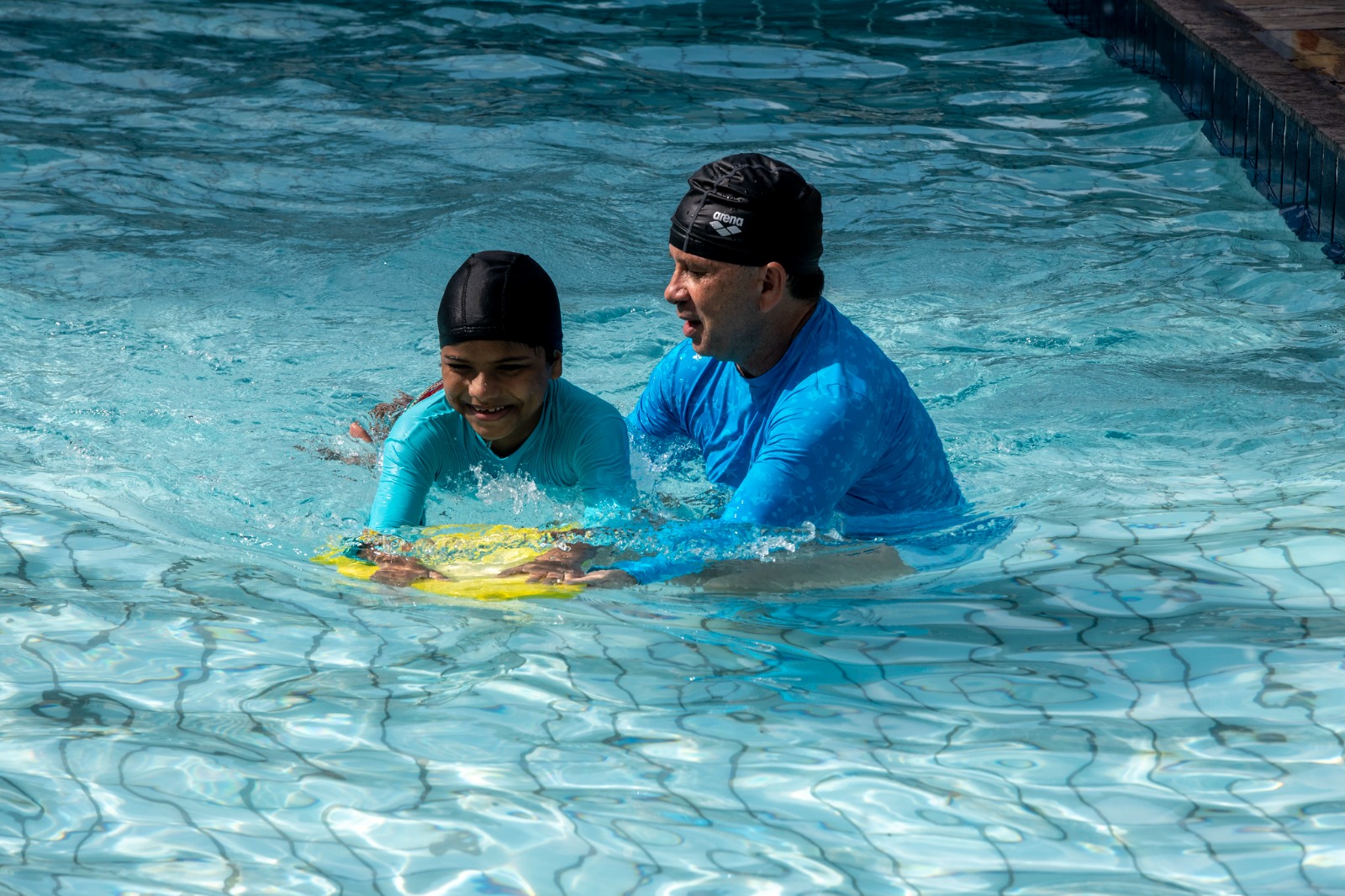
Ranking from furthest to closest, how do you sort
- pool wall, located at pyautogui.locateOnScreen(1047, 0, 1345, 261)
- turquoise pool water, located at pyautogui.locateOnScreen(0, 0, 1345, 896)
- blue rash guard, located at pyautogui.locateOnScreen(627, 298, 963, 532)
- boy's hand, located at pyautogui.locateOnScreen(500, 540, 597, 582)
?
pool wall, located at pyautogui.locateOnScreen(1047, 0, 1345, 261) → boy's hand, located at pyautogui.locateOnScreen(500, 540, 597, 582) → blue rash guard, located at pyautogui.locateOnScreen(627, 298, 963, 532) → turquoise pool water, located at pyautogui.locateOnScreen(0, 0, 1345, 896)

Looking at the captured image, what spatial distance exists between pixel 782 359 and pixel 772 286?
23 cm

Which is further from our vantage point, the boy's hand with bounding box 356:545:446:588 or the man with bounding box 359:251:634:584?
the man with bounding box 359:251:634:584

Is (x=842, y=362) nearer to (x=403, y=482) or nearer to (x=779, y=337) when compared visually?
(x=779, y=337)

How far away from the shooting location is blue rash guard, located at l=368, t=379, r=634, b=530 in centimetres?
409

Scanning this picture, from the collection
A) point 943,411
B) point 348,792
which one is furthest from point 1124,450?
point 348,792

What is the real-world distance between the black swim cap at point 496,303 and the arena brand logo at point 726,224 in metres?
0.60

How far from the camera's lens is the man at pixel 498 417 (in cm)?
384

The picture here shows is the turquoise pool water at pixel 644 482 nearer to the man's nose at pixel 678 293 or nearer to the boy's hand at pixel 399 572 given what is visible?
the boy's hand at pixel 399 572

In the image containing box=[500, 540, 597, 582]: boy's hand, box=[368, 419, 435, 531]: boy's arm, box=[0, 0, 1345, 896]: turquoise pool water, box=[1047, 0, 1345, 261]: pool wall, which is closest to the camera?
box=[0, 0, 1345, 896]: turquoise pool water

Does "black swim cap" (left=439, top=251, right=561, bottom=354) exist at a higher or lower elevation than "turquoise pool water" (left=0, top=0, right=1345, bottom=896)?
higher

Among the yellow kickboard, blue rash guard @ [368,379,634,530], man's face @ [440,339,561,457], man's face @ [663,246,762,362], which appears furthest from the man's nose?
the yellow kickboard

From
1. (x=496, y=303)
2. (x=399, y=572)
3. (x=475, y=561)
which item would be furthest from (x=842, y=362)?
(x=399, y=572)

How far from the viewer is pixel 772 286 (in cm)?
371

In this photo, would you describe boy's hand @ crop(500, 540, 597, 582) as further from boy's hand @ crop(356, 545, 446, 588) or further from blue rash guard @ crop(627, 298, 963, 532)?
blue rash guard @ crop(627, 298, 963, 532)
